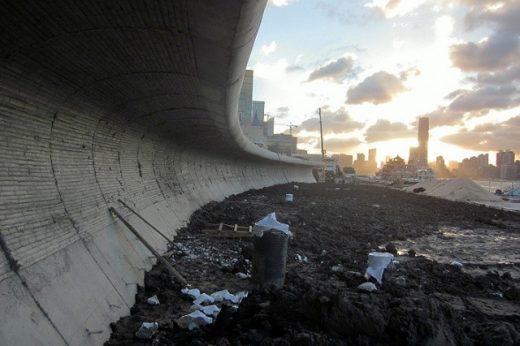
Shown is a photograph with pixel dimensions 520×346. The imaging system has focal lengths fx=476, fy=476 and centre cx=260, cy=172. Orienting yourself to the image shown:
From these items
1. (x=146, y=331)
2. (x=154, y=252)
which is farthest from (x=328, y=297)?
(x=154, y=252)

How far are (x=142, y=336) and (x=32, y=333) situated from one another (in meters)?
1.35

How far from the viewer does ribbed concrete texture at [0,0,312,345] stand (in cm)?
423

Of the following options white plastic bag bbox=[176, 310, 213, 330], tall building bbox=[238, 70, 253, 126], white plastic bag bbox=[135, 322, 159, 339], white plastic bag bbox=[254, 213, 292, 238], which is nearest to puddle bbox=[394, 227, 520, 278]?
white plastic bag bbox=[254, 213, 292, 238]

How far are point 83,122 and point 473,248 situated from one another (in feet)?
37.6

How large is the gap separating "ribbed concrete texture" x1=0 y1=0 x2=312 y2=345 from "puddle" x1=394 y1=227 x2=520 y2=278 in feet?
23.2

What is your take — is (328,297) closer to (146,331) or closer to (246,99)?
(146,331)

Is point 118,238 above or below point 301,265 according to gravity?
above

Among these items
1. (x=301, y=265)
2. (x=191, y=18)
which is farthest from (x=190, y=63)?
(x=301, y=265)

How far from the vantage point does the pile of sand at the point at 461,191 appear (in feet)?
123

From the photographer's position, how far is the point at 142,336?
5152 mm

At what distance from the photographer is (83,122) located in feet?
22.2

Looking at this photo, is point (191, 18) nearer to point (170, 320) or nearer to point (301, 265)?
point (170, 320)

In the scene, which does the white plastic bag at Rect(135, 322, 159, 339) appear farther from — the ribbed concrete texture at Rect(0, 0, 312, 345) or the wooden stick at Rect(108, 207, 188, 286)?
the wooden stick at Rect(108, 207, 188, 286)

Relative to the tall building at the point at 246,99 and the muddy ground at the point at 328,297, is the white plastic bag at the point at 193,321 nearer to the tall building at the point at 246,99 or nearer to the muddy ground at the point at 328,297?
the muddy ground at the point at 328,297
